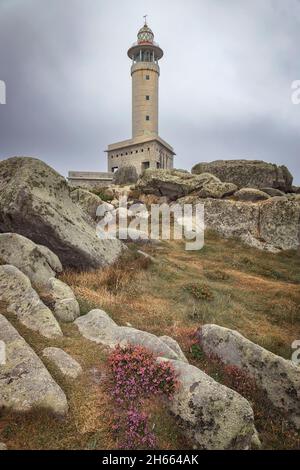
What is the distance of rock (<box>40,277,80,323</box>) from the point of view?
33.1ft

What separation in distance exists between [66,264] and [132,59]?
280ft

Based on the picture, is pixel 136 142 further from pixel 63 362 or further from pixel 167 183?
pixel 63 362

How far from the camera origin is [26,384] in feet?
21.0

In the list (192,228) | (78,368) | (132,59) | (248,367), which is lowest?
(248,367)

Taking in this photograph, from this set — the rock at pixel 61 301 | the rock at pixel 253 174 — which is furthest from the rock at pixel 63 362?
the rock at pixel 253 174

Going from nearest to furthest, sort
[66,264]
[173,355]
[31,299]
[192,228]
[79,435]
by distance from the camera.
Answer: [79,435]
[173,355]
[31,299]
[66,264]
[192,228]

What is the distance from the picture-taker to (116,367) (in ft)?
24.4

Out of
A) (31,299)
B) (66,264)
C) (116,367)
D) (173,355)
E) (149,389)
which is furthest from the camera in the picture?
(66,264)

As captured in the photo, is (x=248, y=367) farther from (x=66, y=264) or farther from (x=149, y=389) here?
(x=66, y=264)

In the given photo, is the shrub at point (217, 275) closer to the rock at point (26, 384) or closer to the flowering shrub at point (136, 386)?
the flowering shrub at point (136, 386)

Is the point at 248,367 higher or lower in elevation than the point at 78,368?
lower

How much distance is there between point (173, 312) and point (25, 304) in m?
6.17
